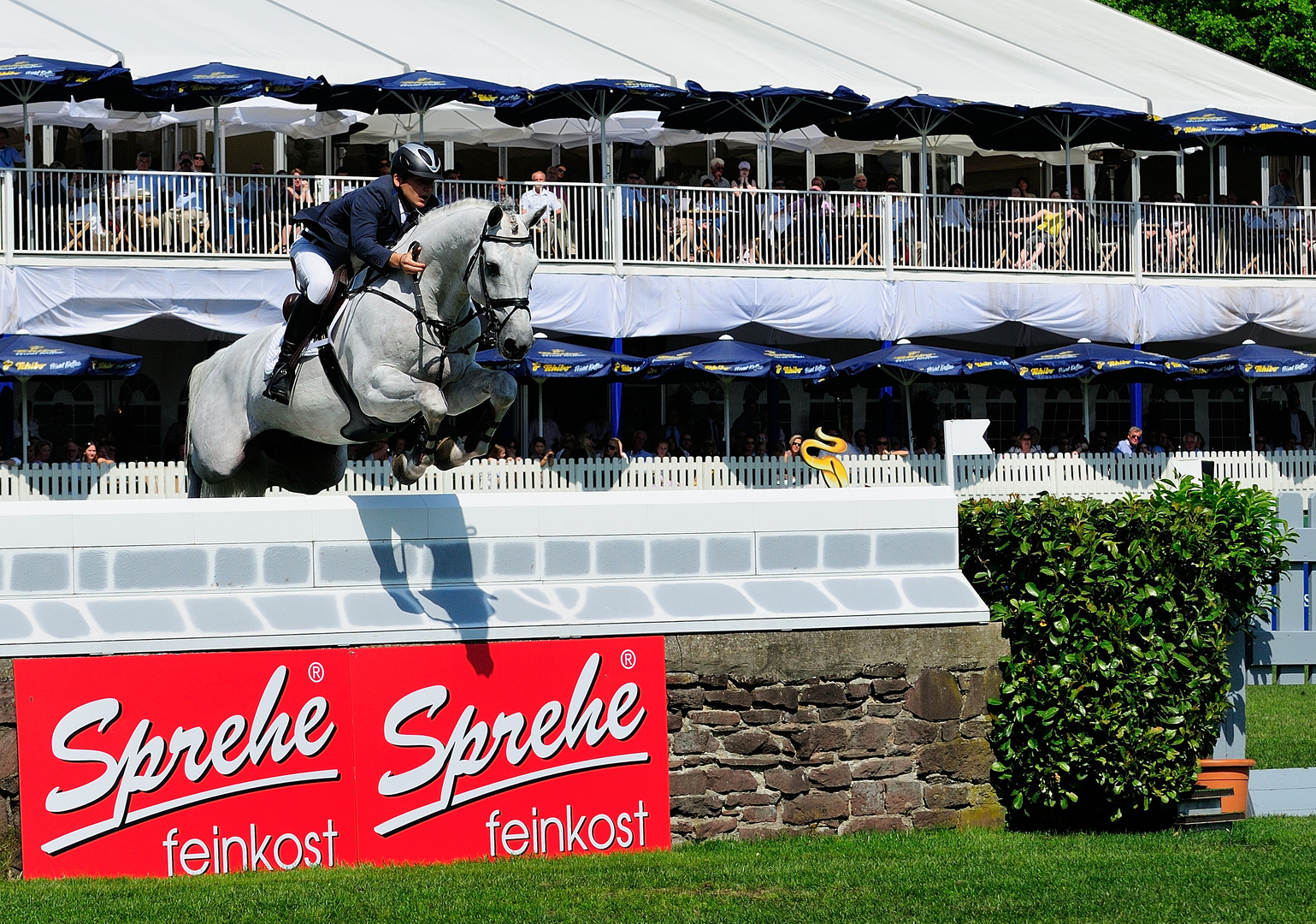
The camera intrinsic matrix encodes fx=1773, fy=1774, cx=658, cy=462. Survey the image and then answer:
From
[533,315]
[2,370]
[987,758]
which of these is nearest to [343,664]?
[987,758]

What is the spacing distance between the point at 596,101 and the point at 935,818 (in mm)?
17734

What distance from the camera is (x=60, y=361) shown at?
68.2 feet

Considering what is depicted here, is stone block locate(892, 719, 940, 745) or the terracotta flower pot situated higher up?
stone block locate(892, 719, 940, 745)

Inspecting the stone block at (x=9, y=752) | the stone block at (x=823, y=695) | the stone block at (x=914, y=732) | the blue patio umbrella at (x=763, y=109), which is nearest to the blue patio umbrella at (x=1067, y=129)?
the blue patio umbrella at (x=763, y=109)

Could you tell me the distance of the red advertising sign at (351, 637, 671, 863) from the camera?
9383 mm

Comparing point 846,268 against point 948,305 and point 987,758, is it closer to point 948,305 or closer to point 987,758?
point 948,305

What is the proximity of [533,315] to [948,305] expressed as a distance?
7144 mm

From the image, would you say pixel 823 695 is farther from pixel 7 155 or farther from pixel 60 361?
pixel 7 155

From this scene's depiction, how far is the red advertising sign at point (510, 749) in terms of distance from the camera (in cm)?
938

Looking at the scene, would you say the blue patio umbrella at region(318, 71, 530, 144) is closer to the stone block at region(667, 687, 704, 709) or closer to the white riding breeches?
the white riding breeches

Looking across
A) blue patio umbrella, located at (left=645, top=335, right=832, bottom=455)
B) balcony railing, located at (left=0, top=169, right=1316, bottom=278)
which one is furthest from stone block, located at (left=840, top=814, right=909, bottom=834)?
balcony railing, located at (left=0, top=169, right=1316, bottom=278)

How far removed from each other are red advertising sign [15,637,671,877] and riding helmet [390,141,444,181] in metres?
2.75

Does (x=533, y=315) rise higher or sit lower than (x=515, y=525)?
higher

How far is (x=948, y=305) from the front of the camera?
2817 centimetres
